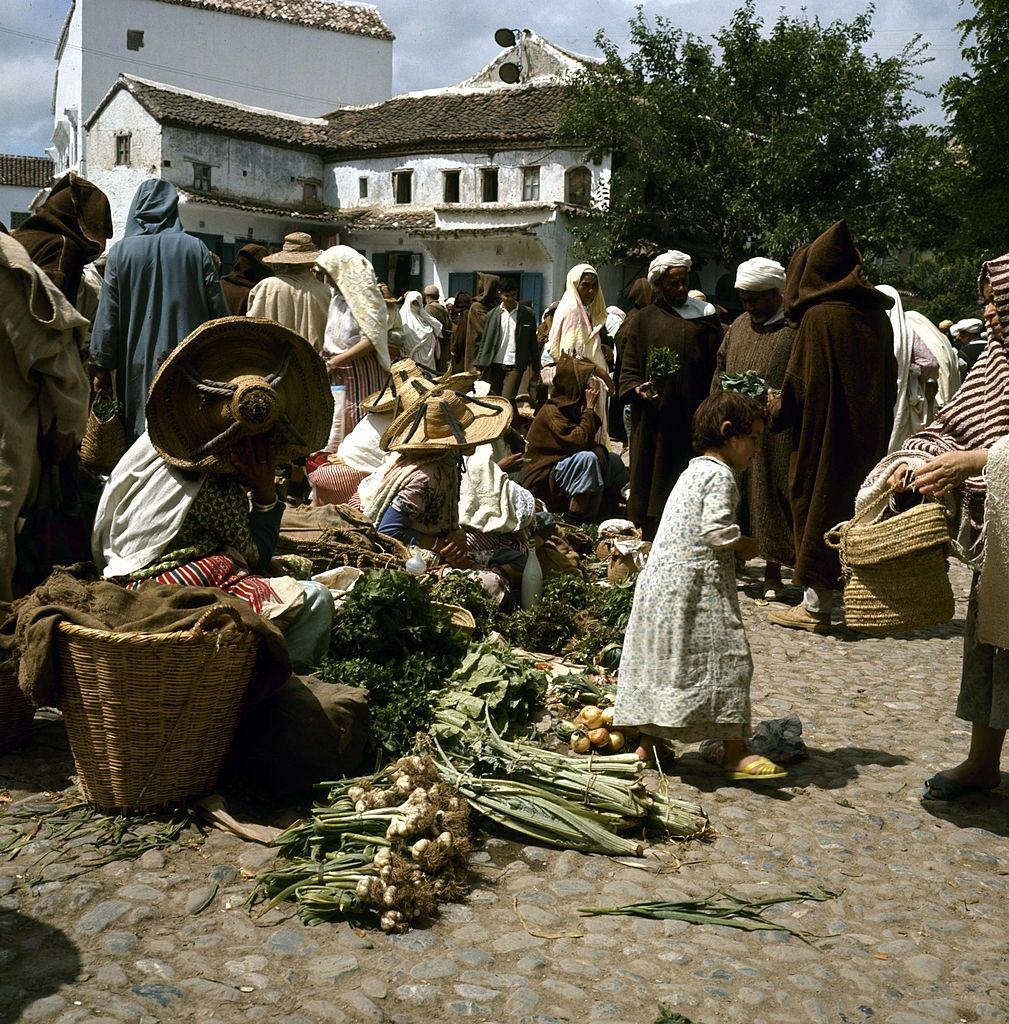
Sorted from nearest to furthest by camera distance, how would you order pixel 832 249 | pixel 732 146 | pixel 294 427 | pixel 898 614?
pixel 898 614, pixel 294 427, pixel 832 249, pixel 732 146

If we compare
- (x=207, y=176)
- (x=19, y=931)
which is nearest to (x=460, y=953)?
(x=19, y=931)

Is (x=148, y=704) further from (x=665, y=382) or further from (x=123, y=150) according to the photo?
(x=123, y=150)

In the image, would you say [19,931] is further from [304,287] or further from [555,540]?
[304,287]

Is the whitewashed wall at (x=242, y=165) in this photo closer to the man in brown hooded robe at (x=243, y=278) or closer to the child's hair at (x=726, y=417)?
the man in brown hooded robe at (x=243, y=278)

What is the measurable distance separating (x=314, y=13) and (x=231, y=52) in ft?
12.6

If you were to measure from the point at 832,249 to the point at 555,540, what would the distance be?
9.12 feet

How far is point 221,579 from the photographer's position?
17.1 feet

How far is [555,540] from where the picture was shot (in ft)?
30.8

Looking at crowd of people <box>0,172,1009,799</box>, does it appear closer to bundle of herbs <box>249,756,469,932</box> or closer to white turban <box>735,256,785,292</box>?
white turban <box>735,256,785,292</box>

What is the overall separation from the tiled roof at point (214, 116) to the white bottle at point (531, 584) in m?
34.0

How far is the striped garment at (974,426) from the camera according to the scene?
16.3 feet

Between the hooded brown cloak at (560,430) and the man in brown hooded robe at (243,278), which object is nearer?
the hooded brown cloak at (560,430)

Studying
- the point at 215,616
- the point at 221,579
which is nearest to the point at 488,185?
the point at 221,579

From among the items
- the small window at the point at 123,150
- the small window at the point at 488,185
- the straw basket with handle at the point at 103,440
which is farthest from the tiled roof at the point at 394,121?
the straw basket with handle at the point at 103,440
